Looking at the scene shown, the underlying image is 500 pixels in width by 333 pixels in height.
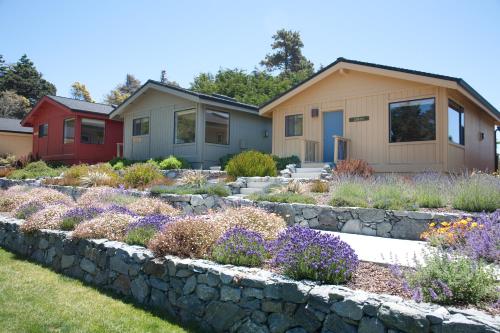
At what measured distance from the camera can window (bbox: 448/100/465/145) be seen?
1182 centimetres

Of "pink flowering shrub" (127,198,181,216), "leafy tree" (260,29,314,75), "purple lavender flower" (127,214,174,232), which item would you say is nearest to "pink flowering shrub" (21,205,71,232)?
"pink flowering shrub" (127,198,181,216)

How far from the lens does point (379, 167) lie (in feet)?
40.8

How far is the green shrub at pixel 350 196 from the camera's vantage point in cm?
733

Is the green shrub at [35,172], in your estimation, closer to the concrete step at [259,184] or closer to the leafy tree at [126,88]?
the concrete step at [259,184]

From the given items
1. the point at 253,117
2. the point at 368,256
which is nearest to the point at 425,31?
the point at 253,117

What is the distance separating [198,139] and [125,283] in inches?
456

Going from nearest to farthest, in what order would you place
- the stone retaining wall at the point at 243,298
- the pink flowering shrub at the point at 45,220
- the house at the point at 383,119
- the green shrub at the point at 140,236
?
the stone retaining wall at the point at 243,298 → the green shrub at the point at 140,236 → the pink flowering shrub at the point at 45,220 → the house at the point at 383,119

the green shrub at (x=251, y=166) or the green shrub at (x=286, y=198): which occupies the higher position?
the green shrub at (x=251, y=166)

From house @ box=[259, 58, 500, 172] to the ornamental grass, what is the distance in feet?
28.4

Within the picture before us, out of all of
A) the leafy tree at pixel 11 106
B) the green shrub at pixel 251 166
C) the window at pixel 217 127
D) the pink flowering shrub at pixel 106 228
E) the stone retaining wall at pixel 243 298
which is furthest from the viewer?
the leafy tree at pixel 11 106

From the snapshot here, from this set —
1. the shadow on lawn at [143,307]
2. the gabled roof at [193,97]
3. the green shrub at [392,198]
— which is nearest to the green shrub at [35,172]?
the gabled roof at [193,97]

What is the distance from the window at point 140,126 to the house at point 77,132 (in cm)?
223

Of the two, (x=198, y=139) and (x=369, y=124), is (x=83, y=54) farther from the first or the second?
(x=369, y=124)

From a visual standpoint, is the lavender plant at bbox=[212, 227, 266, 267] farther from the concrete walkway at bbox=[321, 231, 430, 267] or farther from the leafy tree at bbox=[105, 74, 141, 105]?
the leafy tree at bbox=[105, 74, 141, 105]
